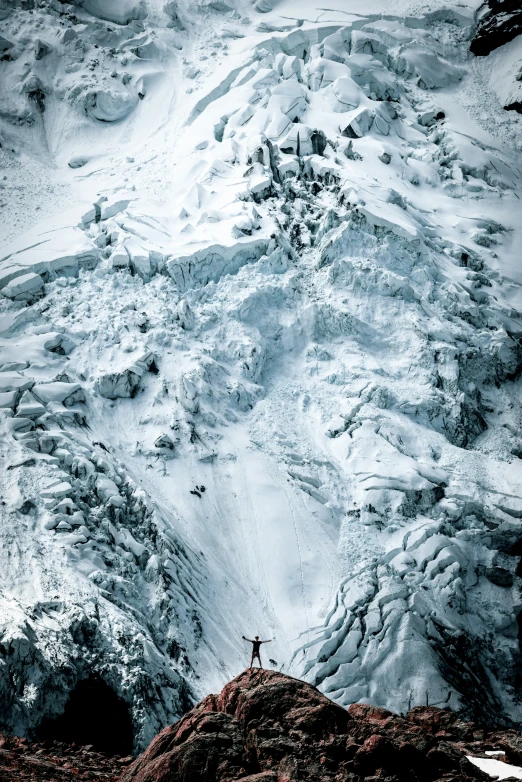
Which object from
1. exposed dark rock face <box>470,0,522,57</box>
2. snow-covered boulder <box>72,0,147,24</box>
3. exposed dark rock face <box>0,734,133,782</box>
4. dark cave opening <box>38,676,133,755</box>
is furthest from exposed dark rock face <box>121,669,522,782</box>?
snow-covered boulder <box>72,0,147,24</box>

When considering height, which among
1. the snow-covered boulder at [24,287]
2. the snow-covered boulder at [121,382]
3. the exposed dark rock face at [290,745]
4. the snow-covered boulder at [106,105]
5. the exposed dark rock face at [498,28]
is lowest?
the exposed dark rock face at [290,745]

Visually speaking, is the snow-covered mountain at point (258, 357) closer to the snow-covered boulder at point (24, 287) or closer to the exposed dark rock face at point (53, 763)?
the snow-covered boulder at point (24, 287)

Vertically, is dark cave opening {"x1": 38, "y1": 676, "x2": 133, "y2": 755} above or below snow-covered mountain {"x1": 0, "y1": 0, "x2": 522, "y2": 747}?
below

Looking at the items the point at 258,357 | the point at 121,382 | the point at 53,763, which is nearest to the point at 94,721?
the point at 53,763

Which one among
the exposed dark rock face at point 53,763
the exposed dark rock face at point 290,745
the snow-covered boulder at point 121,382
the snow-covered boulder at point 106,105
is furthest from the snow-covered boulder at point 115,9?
the exposed dark rock face at point 290,745

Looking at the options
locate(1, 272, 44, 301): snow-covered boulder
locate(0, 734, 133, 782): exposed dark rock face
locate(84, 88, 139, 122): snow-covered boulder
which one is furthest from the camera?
locate(84, 88, 139, 122): snow-covered boulder

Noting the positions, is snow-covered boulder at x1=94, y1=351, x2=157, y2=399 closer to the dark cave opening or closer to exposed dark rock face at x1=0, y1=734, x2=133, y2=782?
the dark cave opening
